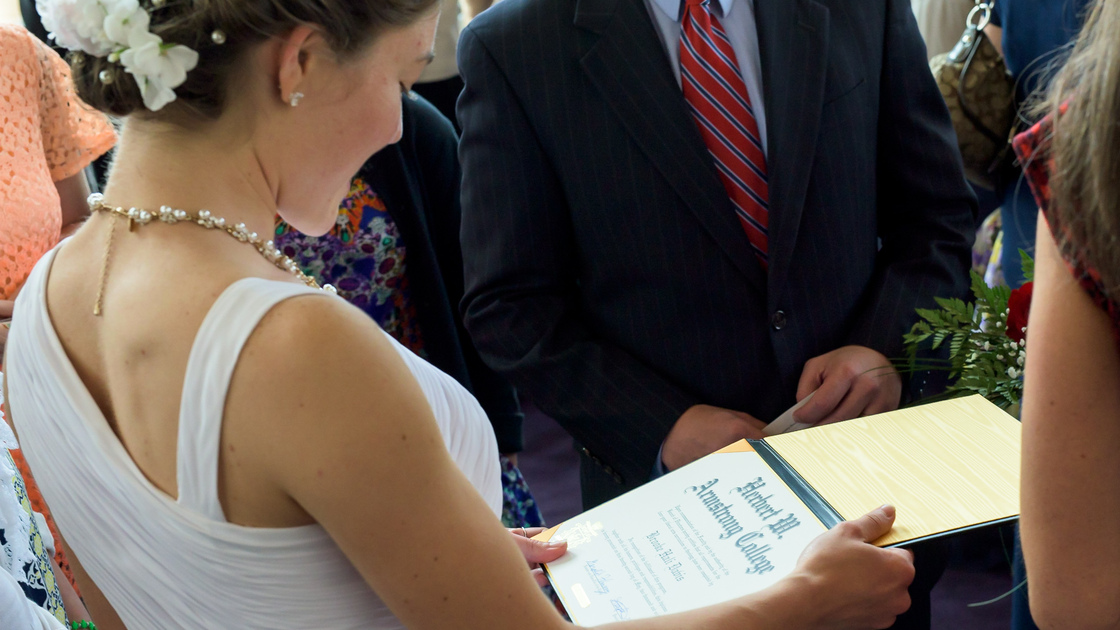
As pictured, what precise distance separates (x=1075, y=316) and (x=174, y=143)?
0.89 metres

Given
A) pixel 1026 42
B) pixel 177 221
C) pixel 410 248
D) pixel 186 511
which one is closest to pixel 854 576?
pixel 186 511

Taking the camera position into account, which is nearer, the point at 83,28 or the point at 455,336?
the point at 83,28

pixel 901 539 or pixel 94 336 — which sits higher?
pixel 94 336

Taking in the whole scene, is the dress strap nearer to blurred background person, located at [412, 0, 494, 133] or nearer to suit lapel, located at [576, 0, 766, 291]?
suit lapel, located at [576, 0, 766, 291]

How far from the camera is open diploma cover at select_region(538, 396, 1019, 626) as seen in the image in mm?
1198

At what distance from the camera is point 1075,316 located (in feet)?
2.58

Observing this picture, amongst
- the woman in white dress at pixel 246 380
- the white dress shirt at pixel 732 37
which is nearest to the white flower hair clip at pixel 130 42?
the woman in white dress at pixel 246 380

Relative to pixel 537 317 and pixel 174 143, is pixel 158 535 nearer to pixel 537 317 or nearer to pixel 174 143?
pixel 174 143

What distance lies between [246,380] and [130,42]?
383mm

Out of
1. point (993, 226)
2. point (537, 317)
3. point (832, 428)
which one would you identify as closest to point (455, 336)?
point (537, 317)

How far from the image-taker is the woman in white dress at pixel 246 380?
2.83 feet

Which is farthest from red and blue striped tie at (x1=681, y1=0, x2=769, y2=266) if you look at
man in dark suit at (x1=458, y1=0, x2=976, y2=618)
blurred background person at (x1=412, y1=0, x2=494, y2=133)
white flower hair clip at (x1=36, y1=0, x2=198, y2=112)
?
blurred background person at (x1=412, y1=0, x2=494, y2=133)

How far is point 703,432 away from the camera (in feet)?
5.64

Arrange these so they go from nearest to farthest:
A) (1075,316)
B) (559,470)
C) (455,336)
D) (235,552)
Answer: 1. (1075,316)
2. (235,552)
3. (455,336)
4. (559,470)
